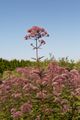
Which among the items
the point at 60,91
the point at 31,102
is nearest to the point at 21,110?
the point at 31,102

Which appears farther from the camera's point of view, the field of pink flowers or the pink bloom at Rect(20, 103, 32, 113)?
the field of pink flowers

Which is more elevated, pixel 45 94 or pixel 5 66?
pixel 5 66

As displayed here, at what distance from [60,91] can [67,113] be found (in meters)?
0.63

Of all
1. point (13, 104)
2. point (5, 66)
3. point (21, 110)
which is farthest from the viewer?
point (5, 66)

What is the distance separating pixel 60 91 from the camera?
1041 cm

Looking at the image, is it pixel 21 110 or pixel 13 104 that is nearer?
pixel 21 110

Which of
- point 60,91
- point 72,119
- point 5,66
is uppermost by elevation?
point 5,66

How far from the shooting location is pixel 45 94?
33.3ft

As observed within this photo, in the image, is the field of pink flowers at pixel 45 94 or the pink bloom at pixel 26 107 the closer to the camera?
the pink bloom at pixel 26 107

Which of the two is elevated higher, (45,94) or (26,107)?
(45,94)

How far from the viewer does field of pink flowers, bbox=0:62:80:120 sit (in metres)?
10.2

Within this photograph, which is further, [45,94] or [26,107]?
[45,94]

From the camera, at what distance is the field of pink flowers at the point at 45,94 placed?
33.4 feet

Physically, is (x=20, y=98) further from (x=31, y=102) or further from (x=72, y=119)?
(x=72, y=119)
